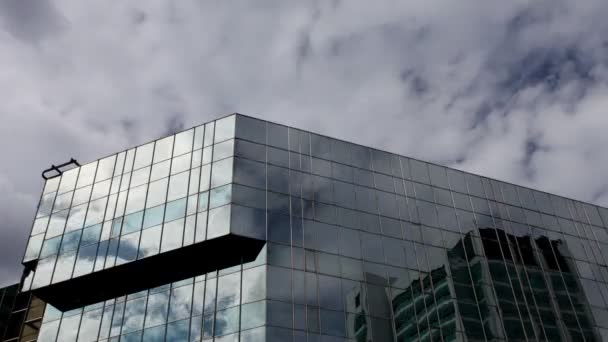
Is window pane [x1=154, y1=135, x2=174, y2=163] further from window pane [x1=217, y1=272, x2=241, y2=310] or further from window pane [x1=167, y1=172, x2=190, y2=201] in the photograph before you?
window pane [x1=217, y1=272, x2=241, y2=310]

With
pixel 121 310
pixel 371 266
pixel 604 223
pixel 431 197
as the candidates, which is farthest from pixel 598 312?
pixel 121 310

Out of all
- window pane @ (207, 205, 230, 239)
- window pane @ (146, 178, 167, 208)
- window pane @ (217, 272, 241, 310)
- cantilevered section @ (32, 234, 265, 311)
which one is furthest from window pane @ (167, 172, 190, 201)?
window pane @ (217, 272, 241, 310)

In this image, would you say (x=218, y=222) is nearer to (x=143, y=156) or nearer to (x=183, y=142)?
(x=183, y=142)

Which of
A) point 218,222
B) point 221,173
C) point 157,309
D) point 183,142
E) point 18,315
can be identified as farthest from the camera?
point 18,315

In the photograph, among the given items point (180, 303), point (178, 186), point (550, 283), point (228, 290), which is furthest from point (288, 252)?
point (550, 283)

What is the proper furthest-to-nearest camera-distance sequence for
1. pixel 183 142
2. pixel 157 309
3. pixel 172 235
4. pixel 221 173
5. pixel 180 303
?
pixel 183 142
pixel 221 173
pixel 172 235
pixel 157 309
pixel 180 303

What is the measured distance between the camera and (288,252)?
132 ft

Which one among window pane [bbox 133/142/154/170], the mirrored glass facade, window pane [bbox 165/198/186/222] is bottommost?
the mirrored glass facade

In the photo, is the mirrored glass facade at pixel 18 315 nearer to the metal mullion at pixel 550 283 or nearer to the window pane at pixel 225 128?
the window pane at pixel 225 128

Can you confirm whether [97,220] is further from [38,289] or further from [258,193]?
[258,193]

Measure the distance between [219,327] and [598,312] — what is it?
29883 millimetres

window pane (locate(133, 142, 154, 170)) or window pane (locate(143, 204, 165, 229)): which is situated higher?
window pane (locate(133, 142, 154, 170))

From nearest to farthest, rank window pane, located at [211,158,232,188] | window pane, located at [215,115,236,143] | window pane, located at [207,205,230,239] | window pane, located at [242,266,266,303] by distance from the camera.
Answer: window pane, located at [242,266,266,303] → window pane, located at [207,205,230,239] → window pane, located at [211,158,232,188] → window pane, located at [215,115,236,143]

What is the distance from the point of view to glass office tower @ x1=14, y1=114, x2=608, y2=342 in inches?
1534
